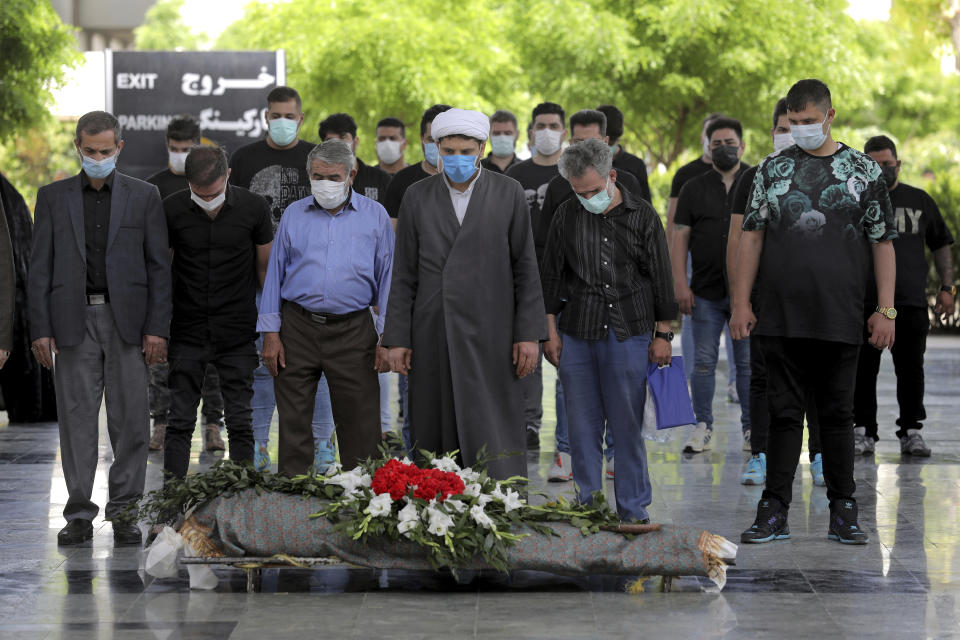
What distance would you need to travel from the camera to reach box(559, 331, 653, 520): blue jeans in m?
6.98

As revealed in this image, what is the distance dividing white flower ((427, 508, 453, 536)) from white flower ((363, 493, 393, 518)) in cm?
17

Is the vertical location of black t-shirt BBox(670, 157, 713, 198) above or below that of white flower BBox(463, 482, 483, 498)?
above

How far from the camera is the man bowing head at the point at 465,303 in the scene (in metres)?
6.67

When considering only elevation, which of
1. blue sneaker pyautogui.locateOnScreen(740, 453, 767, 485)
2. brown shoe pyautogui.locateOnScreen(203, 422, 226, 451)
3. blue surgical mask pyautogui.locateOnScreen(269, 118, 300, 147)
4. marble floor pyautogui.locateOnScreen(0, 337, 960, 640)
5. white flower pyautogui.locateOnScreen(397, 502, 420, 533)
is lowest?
marble floor pyautogui.locateOnScreen(0, 337, 960, 640)

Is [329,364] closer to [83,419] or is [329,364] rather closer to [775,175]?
[83,419]

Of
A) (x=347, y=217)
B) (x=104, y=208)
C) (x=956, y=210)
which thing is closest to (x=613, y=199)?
(x=347, y=217)

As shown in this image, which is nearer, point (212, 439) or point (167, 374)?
point (212, 439)

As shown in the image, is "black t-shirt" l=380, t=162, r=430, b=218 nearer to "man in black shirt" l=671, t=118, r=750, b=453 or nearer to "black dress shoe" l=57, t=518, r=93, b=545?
"man in black shirt" l=671, t=118, r=750, b=453

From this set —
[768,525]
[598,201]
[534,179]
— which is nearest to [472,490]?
[598,201]

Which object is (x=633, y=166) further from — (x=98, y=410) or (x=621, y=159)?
(x=98, y=410)

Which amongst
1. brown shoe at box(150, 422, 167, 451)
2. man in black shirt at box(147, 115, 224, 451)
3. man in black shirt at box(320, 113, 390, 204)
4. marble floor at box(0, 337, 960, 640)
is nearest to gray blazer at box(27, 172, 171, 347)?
marble floor at box(0, 337, 960, 640)

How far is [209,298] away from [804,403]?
9.77 ft

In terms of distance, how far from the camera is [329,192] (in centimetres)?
706

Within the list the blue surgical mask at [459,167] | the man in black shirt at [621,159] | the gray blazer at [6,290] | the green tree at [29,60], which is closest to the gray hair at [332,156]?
the blue surgical mask at [459,167]
